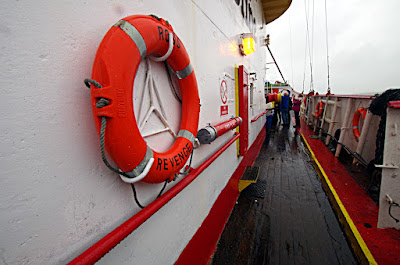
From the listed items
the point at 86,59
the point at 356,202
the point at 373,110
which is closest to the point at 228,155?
the point at 356,202

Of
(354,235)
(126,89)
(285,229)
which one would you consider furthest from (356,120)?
(126,89)

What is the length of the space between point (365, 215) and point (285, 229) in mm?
864

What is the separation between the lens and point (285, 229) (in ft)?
6.56

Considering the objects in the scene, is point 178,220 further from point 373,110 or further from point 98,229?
point 373,110

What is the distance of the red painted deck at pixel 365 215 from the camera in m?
1.51

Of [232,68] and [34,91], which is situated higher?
[232,68]

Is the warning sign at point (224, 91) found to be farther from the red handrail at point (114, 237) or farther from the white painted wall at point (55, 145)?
the red handrail at point (114, 237)

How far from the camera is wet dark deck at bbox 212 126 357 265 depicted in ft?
5.46

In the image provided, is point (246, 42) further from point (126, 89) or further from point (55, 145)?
point (55, 145)

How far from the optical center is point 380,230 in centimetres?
174

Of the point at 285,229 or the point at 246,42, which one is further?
the point at 246,42

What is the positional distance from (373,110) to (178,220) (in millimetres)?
2774

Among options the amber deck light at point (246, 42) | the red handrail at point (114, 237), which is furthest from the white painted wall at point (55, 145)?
the amber deck light at point (246, 42)

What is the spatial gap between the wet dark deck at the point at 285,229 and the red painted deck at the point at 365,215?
0.18m
